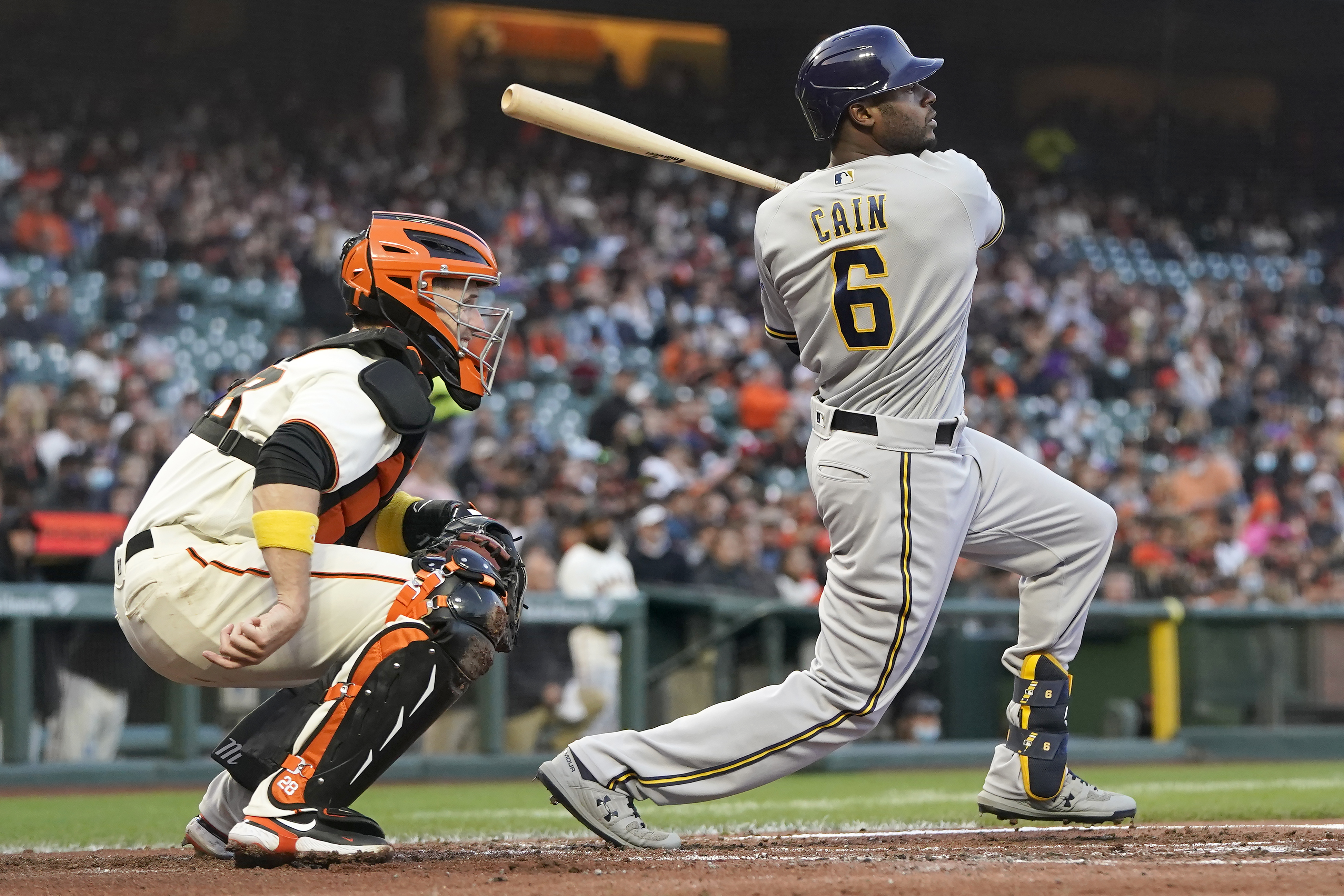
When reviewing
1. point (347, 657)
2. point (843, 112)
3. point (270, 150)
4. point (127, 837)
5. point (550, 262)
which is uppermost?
point (270, 150)

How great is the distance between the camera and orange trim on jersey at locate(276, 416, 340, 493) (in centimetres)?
299

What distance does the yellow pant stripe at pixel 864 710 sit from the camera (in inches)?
131

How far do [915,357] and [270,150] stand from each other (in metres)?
13.8

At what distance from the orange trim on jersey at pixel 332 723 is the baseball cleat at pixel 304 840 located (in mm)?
44

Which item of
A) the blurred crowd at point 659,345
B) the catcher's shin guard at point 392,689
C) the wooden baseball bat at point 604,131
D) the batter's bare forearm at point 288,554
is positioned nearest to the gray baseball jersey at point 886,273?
the wooden baseball bat at point 604,131

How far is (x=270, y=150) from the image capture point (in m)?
16.1

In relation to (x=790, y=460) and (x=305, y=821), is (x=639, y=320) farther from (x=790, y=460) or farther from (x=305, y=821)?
(x=305, y=821)

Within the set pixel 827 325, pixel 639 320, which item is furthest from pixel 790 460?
pixel 827 325

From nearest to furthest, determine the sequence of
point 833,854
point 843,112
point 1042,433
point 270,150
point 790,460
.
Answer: point 833,854 < point 843,112 < point 790,460 < point 1042,433 < point 270,150

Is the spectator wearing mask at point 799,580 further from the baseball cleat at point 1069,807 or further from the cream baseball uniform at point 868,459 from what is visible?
the cream baseball uniform at point 868,459

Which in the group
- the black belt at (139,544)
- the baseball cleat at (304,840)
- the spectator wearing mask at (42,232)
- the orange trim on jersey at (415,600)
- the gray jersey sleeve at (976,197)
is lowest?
the baseball cleat at (304,840)

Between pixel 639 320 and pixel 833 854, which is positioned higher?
pixel 639 320

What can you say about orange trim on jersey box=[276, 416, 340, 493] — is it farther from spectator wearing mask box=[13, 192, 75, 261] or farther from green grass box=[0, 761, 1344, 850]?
spectator wearing mask box=[13, 192, 75, 261]

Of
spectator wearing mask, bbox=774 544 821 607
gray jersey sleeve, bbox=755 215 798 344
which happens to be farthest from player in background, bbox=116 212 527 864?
spectator wearing mask, bbox=774 544 821 607
